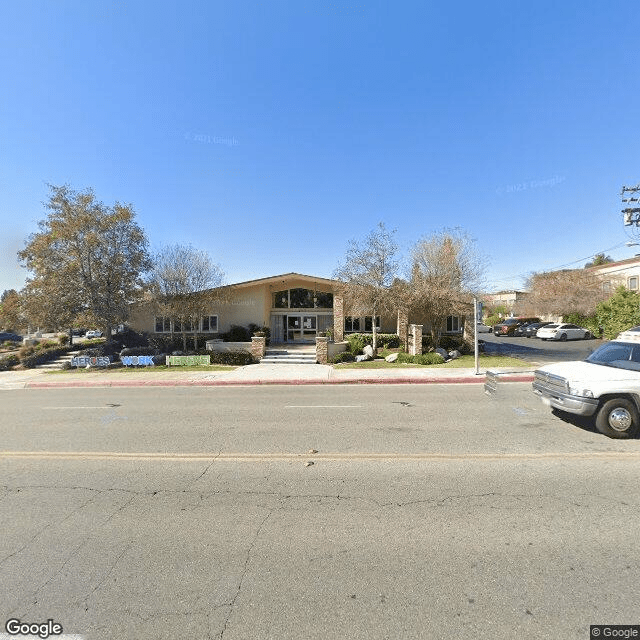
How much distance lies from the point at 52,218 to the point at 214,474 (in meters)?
21.1

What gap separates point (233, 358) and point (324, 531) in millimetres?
15202

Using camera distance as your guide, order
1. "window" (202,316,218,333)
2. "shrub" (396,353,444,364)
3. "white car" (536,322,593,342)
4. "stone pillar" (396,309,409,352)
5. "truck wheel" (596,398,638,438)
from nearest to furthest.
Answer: "truck wheel" (596,398,638,438)
"shrub" (396,353,444,364)
"stone pillar" (396,309,409,352)
"window" (202,316,218,333)
"white car" (536,322,593,342)

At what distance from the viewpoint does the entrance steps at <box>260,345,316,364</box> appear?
59.4 ft

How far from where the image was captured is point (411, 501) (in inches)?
154

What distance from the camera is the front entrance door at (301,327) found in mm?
23453

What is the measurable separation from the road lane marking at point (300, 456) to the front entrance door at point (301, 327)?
17905 mm

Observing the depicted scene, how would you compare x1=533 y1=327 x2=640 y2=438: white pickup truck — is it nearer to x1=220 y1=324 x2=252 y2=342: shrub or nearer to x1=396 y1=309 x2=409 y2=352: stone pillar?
x1=396 y1=309 x2=409 y2=352: stone pillar

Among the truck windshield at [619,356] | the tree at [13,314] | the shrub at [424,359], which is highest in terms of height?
the tree at [13,314]

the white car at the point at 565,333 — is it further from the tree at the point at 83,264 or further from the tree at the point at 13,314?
the tree at the point at 13,314

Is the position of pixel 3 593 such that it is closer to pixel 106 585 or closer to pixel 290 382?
pixel 106 585

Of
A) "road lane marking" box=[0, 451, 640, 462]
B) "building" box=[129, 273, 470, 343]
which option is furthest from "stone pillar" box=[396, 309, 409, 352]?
"road lane marking" box=[0, 451, 640, 462]

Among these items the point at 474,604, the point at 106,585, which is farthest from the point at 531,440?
the point at 106,585

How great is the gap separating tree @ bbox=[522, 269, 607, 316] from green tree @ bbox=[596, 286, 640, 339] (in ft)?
36.5

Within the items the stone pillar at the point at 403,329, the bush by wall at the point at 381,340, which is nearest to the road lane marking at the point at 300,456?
the bush by wall at the point at 381,340
